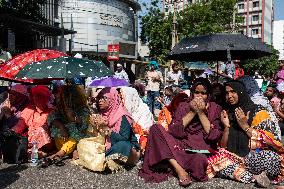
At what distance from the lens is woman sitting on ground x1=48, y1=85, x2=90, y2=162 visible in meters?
6.42

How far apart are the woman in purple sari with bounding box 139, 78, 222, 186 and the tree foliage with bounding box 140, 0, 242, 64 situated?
3410cm

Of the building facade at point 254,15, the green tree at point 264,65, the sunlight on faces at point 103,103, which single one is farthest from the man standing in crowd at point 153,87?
the building facade at point 254,15

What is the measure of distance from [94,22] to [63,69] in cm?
3546

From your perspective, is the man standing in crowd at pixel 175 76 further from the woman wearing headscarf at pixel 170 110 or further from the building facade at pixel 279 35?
the building facade at pixel 279 35

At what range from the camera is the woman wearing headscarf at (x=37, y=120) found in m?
6.52

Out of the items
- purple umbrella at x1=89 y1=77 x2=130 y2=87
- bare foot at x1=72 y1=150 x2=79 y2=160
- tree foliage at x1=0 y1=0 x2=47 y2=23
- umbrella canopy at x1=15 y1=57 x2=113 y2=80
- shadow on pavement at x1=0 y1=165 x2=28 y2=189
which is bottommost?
shadow on pavement at x1=0 y1=165 x2=28 y2=189

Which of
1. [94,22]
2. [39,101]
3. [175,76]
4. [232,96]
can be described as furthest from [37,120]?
Result: [94,22]

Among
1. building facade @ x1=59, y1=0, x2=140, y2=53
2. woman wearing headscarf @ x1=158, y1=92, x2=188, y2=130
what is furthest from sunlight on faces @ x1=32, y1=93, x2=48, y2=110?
building facade @ x1=59, y1=0, x2=140, y2=53

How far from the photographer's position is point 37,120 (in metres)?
6.68

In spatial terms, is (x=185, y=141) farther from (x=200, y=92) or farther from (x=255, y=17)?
(x=255, y=17)

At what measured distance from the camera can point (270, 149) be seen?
4.93 metres

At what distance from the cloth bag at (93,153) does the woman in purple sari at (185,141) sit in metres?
0.62

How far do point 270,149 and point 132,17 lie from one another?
4231 cm

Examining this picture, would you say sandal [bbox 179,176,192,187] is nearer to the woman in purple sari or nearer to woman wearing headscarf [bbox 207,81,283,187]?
the woman in purple sari
